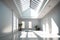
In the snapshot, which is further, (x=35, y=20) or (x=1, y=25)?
(x=35, y=20)

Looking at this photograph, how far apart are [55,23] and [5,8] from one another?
5.66 metres

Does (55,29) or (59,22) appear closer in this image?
(59,22)

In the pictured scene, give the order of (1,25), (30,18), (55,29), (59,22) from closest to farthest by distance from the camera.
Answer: (1,25) → (59,22) → (55,29) → (30,18)

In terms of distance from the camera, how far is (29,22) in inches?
936

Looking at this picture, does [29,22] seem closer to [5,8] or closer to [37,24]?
[37,24]

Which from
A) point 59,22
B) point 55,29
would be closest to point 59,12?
point 59,22

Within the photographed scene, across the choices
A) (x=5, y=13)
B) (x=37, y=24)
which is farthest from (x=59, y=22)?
(x=37, y=24)

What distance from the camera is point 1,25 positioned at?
383 inches

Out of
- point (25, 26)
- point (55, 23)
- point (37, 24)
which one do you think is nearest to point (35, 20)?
point (37, 24)

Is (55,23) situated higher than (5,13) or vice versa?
(5,13)

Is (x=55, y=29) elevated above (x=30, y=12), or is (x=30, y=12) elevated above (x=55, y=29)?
(x=30, y=12)

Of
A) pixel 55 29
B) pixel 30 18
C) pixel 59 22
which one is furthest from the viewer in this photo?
pixel 30 18

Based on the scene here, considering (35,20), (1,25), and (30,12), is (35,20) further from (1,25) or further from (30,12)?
(1,25)

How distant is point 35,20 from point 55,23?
12.2m
